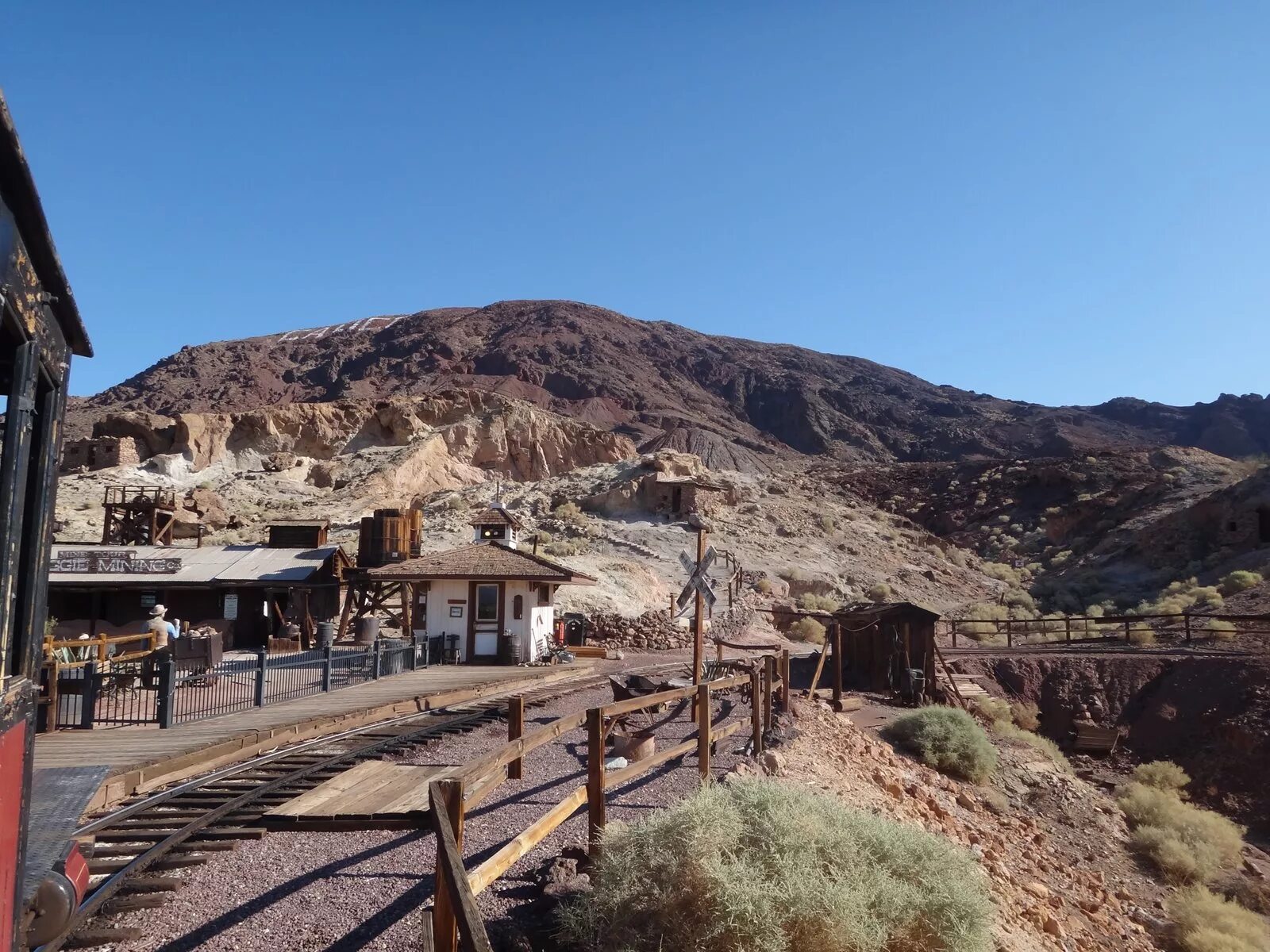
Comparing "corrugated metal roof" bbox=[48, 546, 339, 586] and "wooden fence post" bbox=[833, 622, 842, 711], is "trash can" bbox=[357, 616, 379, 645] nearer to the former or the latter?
"corrugated metal roof" bbox=[48, 546, 339, 586]

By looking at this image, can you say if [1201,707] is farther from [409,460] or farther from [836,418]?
[836,418]

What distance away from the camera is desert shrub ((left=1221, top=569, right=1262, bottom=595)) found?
3522 centimetres

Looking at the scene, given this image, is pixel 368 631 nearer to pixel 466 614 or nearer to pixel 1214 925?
pixel 466 614

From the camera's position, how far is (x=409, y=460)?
59406 mm

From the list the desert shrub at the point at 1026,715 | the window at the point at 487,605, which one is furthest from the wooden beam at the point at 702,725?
the desert shrub at the point at 1026,715

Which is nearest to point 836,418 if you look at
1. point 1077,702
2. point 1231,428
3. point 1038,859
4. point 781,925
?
point 1231,428

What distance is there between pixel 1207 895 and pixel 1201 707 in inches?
425

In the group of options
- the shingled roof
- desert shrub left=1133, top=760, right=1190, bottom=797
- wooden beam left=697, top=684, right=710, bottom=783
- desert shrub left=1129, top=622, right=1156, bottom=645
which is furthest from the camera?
desert shrub left=1129, top=622, right=1156, bottom=645

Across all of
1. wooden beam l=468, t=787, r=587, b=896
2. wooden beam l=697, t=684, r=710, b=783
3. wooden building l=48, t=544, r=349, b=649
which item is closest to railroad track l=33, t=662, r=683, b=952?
wooden beam l=468, t=787, r=587, b=896

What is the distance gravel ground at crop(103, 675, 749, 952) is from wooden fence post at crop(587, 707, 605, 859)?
50 centimetres

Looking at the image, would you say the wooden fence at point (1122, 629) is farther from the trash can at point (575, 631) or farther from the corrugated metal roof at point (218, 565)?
the corrugated metal roof at point (218, 565)

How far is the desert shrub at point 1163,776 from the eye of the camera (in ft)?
60.8

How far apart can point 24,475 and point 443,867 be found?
1983mm

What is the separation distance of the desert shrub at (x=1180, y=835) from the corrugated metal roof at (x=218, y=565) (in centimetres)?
2102
